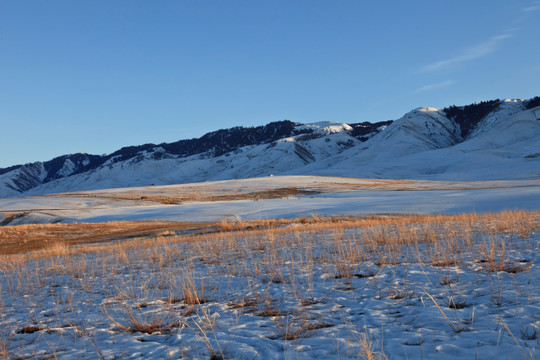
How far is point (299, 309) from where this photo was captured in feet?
17.0

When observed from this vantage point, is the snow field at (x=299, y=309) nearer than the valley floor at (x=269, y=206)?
Yes

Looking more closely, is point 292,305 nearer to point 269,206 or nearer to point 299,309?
point 299,309

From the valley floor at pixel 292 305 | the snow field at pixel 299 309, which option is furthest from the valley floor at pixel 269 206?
the snow field at pixel 299 309

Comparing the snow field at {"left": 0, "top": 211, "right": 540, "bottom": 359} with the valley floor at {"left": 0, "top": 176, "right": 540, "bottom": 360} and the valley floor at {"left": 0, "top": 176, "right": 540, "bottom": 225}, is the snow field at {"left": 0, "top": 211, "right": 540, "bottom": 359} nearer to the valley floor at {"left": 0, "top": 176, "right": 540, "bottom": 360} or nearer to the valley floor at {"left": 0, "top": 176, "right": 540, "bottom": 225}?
the valley floor at {"left": 0, "top": 176, "right": 540, "bottom": 360}

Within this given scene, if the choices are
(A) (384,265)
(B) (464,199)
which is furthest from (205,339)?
(B) (464,199)

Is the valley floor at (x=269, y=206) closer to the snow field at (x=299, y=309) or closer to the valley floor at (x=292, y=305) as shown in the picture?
the valley floor at (x=292, y=305)

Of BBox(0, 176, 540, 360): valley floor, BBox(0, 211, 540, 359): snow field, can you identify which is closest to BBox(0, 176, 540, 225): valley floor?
BBox(0, 176, 540, 360): valley floor

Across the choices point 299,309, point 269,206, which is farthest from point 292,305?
point 269,206

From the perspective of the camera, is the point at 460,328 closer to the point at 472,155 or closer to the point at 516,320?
the point at 516,320

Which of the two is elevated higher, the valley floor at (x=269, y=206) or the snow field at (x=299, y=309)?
the snow field at (x=299, y=309)

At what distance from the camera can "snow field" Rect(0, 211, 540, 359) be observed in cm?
389

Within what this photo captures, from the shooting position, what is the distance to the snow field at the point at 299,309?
3.89 m

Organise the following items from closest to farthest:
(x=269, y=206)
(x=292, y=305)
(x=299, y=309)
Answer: (x=299, y=309) → (x=292, y=305) → (x=269, y=206)

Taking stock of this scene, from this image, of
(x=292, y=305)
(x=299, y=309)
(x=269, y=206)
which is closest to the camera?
(x=299, y=309)
